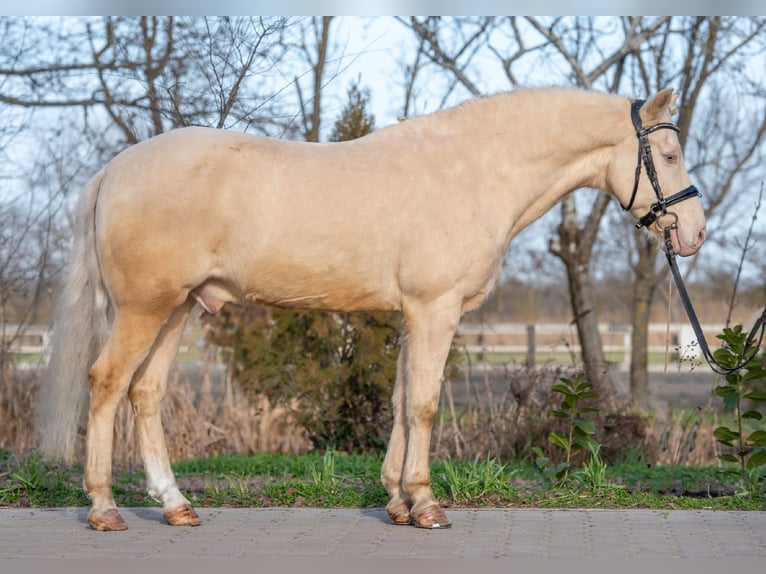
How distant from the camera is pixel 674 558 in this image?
4.75 metres

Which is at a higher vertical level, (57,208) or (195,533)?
(57,208)

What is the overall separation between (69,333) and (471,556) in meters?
2.79

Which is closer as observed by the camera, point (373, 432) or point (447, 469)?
point (447, 469)

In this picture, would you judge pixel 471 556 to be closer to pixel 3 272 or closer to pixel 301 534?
pixel 301 534

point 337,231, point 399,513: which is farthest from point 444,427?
point 337,231

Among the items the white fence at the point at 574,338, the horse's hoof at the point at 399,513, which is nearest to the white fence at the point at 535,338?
the white fence at the point at 574,338

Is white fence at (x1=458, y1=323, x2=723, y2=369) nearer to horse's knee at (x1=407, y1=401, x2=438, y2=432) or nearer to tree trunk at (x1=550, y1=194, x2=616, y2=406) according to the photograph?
tree trunk at (x1=550, y1=194, x2=616, y2=406)

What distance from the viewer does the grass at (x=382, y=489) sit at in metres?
6.27

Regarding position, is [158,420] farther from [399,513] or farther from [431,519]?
[431,519]

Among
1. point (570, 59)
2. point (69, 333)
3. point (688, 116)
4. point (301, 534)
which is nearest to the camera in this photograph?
point (301, 534)

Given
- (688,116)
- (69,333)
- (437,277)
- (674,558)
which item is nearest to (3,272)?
(69,333)

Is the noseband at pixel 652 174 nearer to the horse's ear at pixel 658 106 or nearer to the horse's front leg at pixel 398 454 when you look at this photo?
the horse's ear at pixel 658 106

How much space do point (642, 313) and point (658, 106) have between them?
10.4m

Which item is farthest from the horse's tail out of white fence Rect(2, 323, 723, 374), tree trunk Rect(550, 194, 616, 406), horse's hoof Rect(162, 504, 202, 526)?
tree trunk Rect(550, 194, 616, 406)
